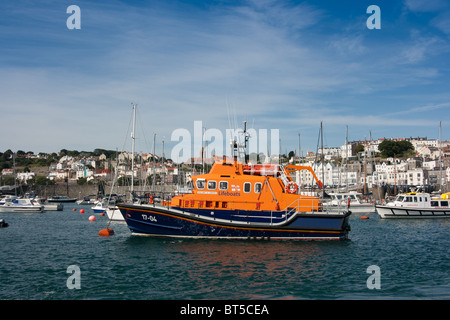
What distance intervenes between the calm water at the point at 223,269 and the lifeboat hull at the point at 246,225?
59 cm

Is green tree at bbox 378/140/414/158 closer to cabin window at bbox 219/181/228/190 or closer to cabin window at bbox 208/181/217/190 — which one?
cabin window at bbox 219/181/228/190

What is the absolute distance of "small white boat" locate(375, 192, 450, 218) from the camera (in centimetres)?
3297

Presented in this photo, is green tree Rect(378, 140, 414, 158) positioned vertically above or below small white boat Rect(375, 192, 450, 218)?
above

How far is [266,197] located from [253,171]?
1.63 metres

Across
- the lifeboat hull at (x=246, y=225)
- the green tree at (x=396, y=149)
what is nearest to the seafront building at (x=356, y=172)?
the green tree at (x=396, y=149)

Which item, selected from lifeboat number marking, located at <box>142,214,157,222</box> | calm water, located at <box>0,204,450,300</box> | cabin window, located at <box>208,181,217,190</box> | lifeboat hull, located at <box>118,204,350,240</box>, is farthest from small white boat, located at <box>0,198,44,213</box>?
cabin window, located at <box>208,181,217,190</box>

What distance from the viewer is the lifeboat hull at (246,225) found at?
59.5 ft

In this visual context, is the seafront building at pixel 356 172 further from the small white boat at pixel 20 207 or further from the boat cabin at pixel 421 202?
the boat cabin at pixel 421 202

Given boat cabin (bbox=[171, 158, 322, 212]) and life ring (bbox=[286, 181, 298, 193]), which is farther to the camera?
life ring (bbox=[286, 181, 298, 193])

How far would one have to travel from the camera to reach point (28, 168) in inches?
7146

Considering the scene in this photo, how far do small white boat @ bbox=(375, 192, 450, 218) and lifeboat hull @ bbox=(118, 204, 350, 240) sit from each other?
1763 cm
